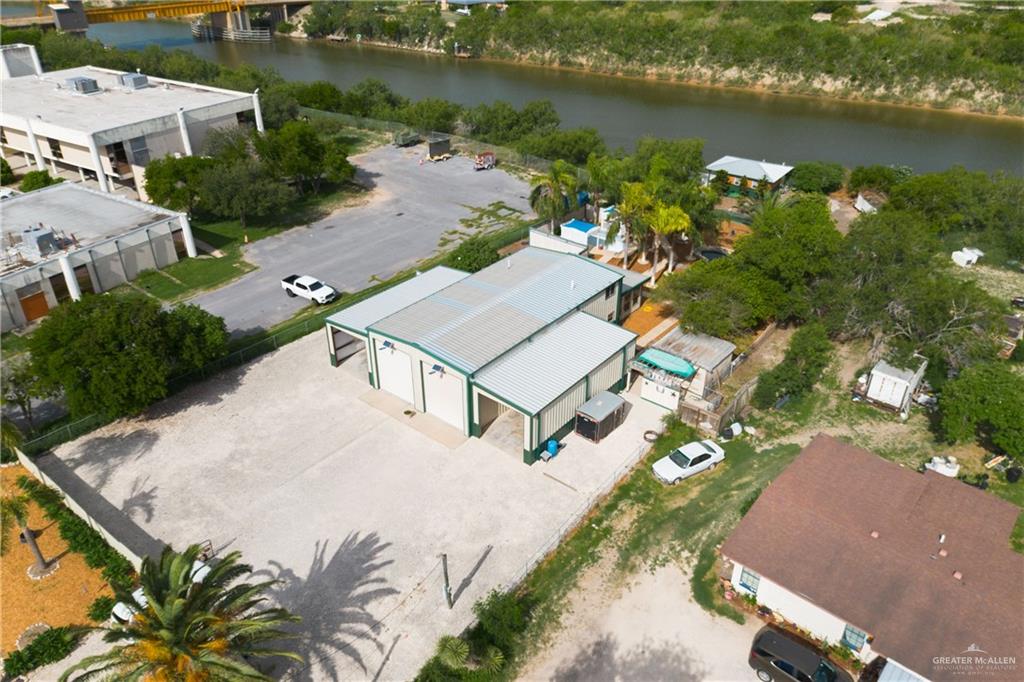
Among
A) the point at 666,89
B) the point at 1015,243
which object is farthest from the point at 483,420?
the point at 666,89

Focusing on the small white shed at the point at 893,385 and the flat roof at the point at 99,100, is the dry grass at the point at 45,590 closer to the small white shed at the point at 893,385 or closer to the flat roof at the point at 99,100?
the small white shed at the point at 893,385

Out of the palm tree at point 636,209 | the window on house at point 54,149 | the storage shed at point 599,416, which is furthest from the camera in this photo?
the window on house at point 54,149

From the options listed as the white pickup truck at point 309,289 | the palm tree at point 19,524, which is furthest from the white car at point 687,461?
the palm tree at point 19,524

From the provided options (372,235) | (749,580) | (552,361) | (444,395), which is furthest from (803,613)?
(372,235)

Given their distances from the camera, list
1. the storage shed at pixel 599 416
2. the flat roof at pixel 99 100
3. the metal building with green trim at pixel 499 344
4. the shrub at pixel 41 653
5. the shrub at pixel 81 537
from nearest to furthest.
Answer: the shrub at pixel 41 653, the shrub at pixel 81 537, the metal building with green trim at pixel 499 344, the storage shed at pixel 599 416, the flat roof at pixel 99 100

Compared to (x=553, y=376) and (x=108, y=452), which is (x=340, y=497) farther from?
(x=108, y=452)

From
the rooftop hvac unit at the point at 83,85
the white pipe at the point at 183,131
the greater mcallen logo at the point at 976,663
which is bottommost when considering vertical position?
the greater mcallen logo at the point at 976,663

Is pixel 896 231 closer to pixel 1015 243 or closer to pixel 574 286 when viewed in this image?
pixel 1015 243
